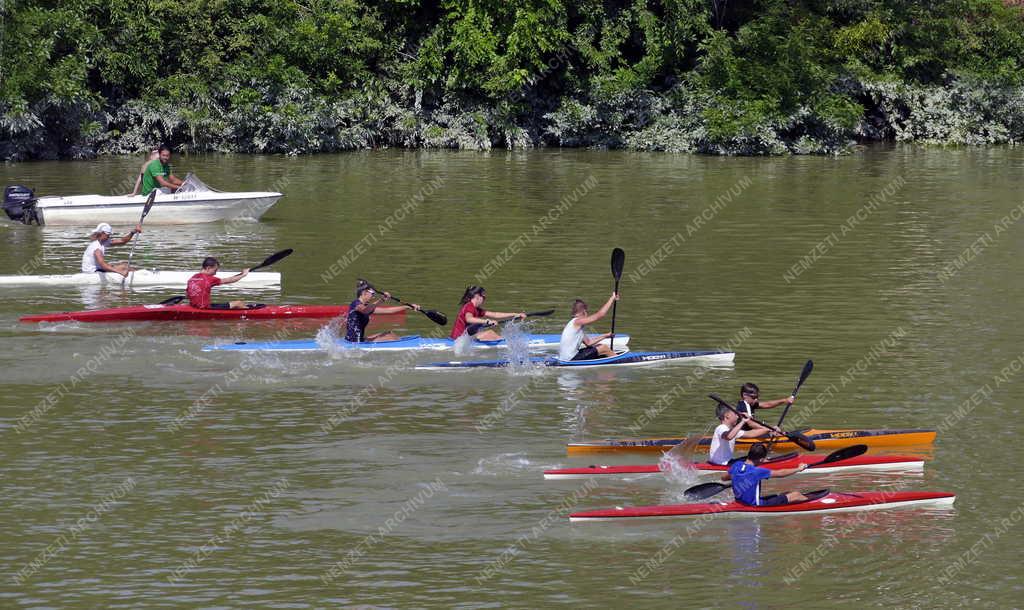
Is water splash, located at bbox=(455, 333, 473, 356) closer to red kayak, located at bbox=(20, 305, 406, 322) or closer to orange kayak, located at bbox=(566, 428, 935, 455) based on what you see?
red kayak, located at bbox=(20, 305, 406, 322)

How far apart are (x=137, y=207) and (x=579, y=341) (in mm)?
14516

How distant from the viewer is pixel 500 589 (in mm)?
12344

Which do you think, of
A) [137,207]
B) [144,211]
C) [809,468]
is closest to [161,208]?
[137,207]

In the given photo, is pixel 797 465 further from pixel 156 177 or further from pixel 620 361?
pixel 156 177

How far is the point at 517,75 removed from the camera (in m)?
44.8

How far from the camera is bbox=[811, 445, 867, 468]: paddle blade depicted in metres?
14.9

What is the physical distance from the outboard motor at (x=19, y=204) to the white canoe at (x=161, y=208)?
0.57 ft

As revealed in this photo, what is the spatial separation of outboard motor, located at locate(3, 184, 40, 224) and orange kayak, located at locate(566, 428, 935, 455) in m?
19.1

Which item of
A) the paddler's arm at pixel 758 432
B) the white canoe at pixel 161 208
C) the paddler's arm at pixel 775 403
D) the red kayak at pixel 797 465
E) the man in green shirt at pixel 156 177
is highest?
the man in green shirt at pixel 156 177

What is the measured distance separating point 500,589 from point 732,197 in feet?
79.6

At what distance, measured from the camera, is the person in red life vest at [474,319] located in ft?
67.2

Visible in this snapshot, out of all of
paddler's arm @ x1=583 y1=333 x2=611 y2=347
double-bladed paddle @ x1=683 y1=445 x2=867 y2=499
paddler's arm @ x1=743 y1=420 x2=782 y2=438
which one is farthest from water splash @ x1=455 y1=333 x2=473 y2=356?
double-bladed paddle @ x1=683 y1=445 x2=867 y2=499

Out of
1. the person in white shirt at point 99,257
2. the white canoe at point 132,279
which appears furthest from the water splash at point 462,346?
the person in white shirt at point 99,257

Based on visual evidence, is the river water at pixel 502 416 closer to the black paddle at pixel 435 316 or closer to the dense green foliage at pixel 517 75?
the black paddle at pixel 435 316
